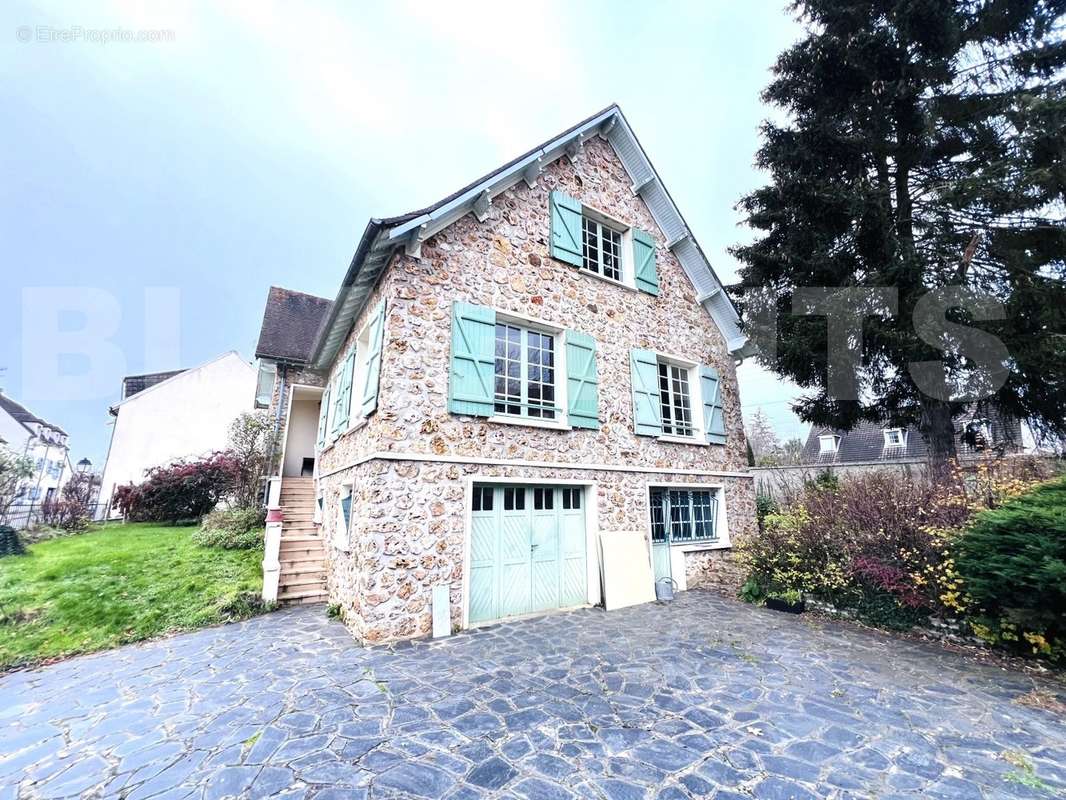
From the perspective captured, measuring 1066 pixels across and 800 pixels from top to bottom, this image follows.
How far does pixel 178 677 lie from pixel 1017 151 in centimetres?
1538

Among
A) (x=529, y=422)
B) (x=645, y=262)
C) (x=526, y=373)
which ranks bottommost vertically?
(x=529, y=422)

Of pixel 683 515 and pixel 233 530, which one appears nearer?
pixel 683 515

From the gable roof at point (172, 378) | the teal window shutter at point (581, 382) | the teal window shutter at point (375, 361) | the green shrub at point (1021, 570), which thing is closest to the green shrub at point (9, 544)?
the teal window shutter at point (375, 361)

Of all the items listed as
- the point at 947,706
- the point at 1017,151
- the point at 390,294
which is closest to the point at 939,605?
the point at 947,706

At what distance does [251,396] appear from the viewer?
813 inches

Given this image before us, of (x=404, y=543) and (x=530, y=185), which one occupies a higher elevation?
(x=530, y=185)

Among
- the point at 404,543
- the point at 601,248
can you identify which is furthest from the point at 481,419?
the point at 601,248

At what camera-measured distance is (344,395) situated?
28.3ft

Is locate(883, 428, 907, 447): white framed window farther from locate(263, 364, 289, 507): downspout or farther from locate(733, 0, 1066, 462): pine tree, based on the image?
locate(263, 364, 289, 507): downspout

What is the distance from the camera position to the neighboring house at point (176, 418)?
17484 mm

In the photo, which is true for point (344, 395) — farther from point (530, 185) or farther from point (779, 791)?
point (779, 791)

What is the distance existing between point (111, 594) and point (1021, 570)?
1280 centimetres

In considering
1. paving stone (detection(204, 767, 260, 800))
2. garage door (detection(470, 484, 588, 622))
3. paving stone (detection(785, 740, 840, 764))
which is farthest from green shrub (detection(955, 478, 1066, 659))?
paving stone (detection(204, 767, 260, 800))

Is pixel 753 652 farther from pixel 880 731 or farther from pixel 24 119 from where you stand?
pixel 24 119
